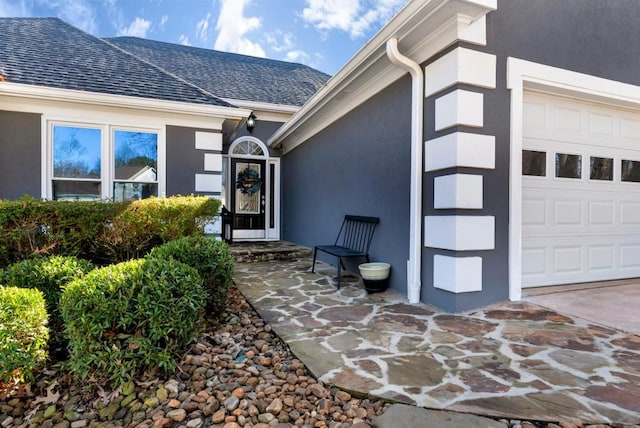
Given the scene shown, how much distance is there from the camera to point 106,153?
18.4 feet

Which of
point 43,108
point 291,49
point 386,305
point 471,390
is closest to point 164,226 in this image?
point 386,305

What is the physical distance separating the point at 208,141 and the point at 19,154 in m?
2.67

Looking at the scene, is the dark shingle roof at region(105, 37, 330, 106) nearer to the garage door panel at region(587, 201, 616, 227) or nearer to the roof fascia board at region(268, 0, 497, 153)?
the roof fascia board at region(268, 0, 497, 153)

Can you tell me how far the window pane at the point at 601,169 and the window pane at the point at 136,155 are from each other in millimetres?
6303

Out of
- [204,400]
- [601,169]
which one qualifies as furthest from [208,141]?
[601,169]

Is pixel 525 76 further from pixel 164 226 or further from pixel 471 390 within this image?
pixel 164 226

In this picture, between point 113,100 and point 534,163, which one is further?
point 113,100

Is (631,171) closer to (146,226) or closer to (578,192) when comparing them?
(578,192)

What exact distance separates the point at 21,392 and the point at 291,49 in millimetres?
15113

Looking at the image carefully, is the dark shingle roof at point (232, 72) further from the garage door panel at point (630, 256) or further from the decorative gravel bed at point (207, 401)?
the decorative gravel bed at point (207, 401)

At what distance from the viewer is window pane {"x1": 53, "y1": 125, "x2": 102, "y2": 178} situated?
5.43 m

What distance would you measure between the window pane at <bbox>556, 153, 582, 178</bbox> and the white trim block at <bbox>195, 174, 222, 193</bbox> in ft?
16.6

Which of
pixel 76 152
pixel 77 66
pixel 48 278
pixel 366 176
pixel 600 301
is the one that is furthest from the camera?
pixel 77 66

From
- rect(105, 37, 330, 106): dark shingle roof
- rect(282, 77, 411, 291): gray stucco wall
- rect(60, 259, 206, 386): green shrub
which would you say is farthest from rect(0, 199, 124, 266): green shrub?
rect(105, 37, 330, 106): dark shingle roof
